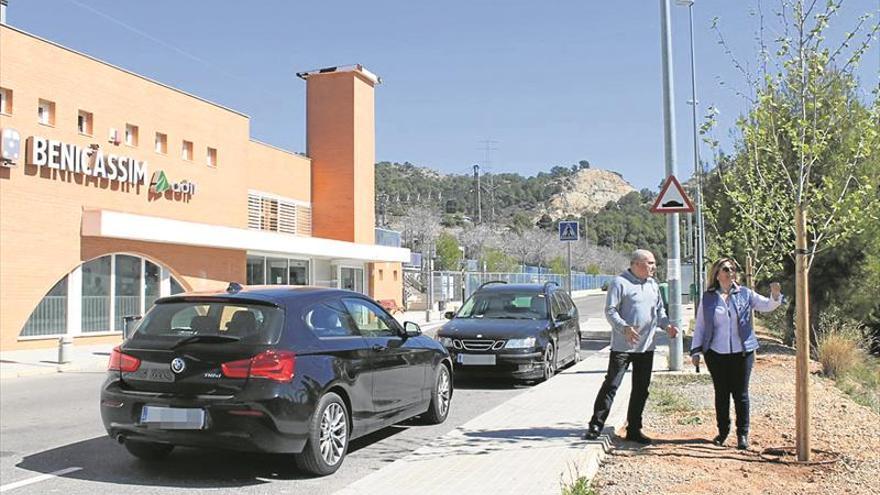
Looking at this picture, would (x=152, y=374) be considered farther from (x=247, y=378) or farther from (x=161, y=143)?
(x=161, y=143)

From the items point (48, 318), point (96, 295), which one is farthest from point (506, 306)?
point (96, 295)

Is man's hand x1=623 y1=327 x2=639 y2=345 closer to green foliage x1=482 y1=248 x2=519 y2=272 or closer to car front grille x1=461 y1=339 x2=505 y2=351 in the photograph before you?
car front grille x1=461 y1=339 x2=505 y2=351

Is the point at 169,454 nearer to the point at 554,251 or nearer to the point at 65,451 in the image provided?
the point at 65,451

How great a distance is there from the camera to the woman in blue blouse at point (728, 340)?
739 centimetres

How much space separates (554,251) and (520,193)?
6626 cm

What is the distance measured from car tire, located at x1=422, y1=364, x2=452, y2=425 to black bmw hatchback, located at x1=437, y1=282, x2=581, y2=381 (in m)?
2.72

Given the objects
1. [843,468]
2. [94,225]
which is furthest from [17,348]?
[843,468]

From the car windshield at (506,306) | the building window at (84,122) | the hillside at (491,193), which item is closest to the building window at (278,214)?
the building window at (84,122)

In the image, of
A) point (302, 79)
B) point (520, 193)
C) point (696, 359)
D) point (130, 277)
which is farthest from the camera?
point (520, 193)

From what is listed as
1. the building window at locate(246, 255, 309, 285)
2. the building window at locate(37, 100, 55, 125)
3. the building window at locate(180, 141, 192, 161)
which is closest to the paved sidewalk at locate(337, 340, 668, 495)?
the building window at locate(37, 100, 55, 125)

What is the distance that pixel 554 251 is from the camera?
10012cm

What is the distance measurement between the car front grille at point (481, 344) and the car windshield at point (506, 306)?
1209mm

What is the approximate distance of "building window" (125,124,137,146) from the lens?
84.9ft

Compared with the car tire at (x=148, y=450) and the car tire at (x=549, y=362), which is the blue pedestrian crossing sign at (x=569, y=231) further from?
the car tire at (x=148, y=450)
